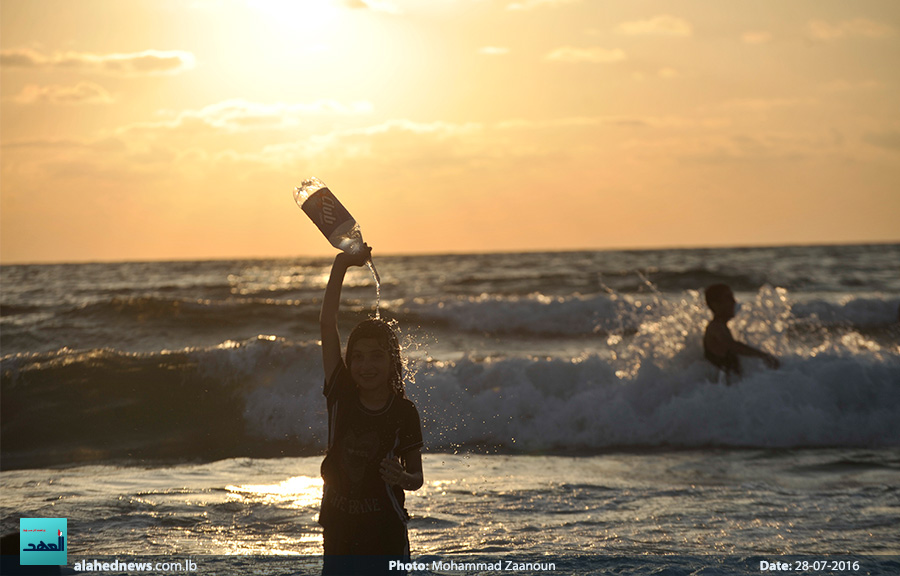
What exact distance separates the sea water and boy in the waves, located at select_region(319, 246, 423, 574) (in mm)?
1817

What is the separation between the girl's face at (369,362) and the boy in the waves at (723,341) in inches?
282

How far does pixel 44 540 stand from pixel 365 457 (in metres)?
3.00

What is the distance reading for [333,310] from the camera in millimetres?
3857

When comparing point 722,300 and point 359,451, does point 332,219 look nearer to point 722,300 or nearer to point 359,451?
point 359,451

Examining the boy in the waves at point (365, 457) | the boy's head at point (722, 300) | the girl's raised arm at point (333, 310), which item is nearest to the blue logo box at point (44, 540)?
the boy in the waves at point (365, 457)

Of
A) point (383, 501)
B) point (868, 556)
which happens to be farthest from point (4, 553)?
point (868, 556)

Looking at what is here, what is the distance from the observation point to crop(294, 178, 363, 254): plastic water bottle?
13.0 ft

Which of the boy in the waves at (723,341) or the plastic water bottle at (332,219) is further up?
the plastic water bottle at (332,219)

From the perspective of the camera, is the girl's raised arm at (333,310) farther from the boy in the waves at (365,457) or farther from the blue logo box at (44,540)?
the blue logo box at (44,540)

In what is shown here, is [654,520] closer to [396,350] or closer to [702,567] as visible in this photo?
[702,567]

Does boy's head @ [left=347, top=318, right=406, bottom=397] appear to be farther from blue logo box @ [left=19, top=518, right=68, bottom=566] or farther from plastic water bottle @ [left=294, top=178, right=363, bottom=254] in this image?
blue logo box @ [left=19, top=518, right=68, bottom=566]

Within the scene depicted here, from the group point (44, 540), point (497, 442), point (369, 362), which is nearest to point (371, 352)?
point (369, 362)

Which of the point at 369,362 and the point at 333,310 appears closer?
the point at 369,362

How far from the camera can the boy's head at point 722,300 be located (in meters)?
9.99
